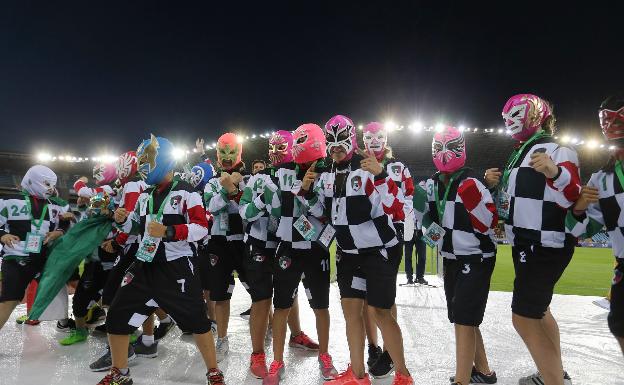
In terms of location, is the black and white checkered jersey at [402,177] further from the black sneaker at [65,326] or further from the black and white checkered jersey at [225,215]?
the black sneaker at [65,326]

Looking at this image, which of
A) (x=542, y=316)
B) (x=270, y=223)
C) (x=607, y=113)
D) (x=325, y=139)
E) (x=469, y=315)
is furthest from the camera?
(x=270, y=223)

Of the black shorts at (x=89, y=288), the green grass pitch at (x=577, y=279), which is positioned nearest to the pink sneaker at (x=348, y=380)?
the black shorts at (x=89, y=288)

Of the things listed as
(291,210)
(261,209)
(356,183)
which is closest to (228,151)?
(261,209)

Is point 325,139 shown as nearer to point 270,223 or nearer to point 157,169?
point 270,223

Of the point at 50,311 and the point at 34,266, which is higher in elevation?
the point at 34,266

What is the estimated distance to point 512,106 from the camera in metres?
3.17

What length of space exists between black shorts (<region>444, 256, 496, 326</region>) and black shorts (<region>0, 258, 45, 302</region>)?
4.32m

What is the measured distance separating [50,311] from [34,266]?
0.54 m

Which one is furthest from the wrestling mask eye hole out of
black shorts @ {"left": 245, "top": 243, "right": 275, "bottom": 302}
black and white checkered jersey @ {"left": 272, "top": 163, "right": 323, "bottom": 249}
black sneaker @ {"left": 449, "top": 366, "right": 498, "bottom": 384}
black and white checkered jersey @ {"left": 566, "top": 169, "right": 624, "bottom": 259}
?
black sneaker @ {"left": 449, "top": 366, "right": 498, "bottom": 384}

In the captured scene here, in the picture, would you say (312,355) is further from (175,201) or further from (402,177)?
(175,201)

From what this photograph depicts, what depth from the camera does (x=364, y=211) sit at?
333 cm

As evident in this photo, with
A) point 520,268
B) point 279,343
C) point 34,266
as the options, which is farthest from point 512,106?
point 34,266

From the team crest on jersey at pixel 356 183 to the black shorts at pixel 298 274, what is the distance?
0.74 meters

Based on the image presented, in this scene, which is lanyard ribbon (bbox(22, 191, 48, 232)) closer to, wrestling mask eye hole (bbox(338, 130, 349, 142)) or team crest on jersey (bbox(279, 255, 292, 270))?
team crest on jersey (bbox(279, 255, 292, 270))
